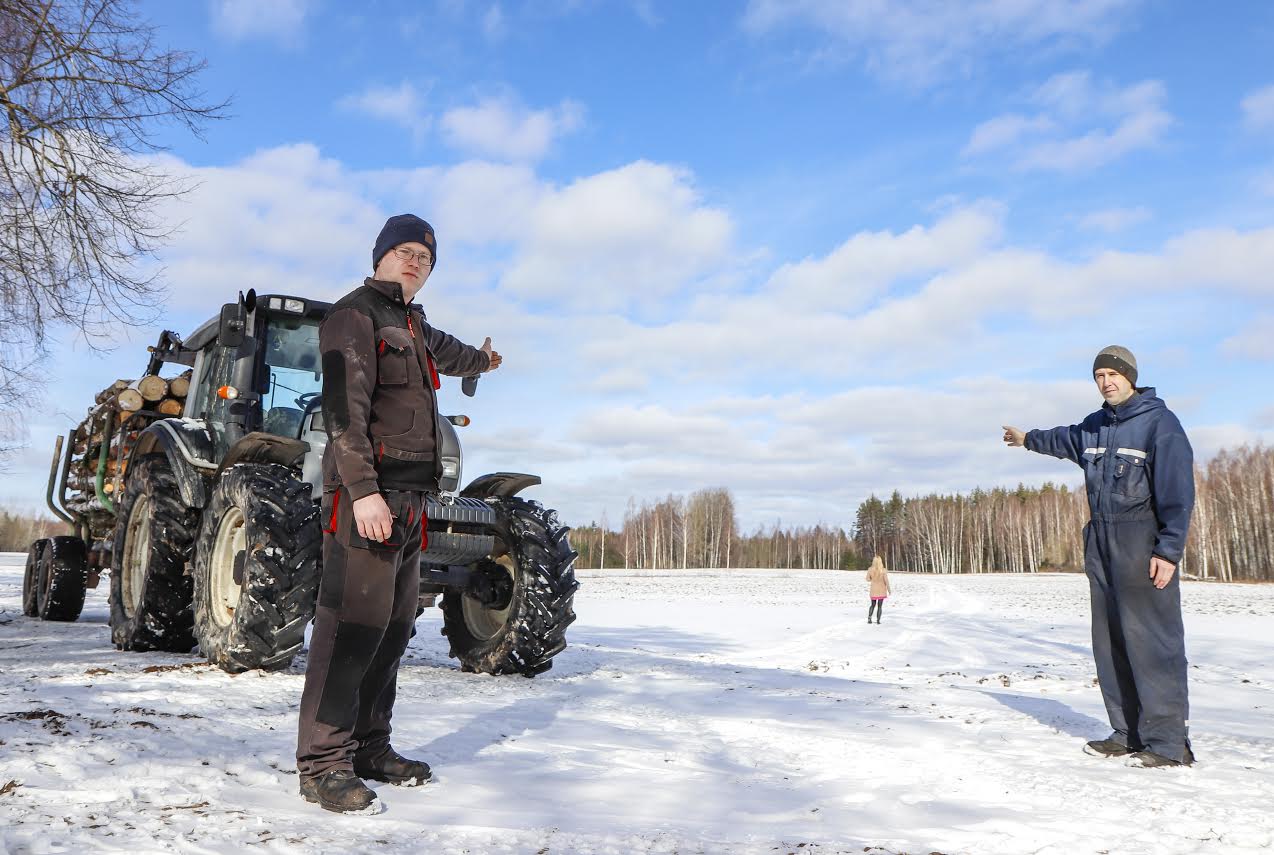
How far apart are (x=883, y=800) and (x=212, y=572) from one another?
14.3ft

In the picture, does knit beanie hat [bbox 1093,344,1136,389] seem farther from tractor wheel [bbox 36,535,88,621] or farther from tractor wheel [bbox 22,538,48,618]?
tractor wheel [bbox 22,538,48,618]

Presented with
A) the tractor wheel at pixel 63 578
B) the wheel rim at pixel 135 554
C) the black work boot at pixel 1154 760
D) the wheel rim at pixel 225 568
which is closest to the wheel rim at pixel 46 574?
the tractor wheel at pixel 63 578

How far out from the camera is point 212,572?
17.9 feet

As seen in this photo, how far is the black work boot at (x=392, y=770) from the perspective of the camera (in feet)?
9.87

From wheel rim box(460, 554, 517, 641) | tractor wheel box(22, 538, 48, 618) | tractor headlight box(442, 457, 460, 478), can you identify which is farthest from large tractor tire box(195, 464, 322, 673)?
tractor wheel box(22, 538, 48, 618)

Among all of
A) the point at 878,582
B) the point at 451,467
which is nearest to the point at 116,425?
the point at 451,467

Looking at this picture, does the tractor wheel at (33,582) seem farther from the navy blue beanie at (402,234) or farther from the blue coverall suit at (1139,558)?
the blue coverall suit at (1139,558)

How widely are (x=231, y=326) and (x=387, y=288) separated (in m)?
2.97

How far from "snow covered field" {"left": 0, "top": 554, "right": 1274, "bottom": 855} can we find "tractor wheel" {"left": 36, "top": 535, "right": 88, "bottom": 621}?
9.38 ft

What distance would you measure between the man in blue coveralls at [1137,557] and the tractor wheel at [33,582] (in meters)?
11.2

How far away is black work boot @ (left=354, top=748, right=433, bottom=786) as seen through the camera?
9.87 ft

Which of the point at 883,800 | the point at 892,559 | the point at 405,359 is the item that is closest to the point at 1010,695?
the point at 883,800

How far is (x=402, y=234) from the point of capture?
10.5 ft

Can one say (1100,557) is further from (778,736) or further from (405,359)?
(405,359)
